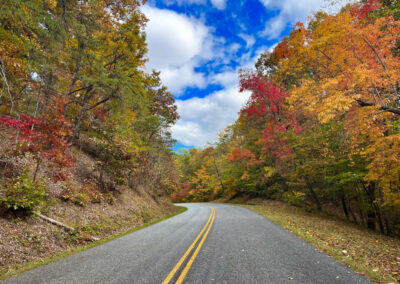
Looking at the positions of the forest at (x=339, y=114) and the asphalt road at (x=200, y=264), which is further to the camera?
the forest at (x=339, y=114)

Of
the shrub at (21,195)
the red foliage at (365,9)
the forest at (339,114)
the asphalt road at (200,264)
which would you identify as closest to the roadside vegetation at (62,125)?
the shrub at (21,195)

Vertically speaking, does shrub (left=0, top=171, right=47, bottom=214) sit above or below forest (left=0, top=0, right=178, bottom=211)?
below

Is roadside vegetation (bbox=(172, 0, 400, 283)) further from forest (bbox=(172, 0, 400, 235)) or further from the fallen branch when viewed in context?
the fallen branch

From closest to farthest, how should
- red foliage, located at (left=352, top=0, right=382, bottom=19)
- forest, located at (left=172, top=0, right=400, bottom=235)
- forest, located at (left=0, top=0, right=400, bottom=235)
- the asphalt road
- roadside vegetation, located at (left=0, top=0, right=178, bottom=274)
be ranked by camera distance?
1. the asphalt road
2. roadside vegetation, located at (left=0, top=0, right=178, bottom=274)
3. forest, located at (left=0, top=0, right=400, bottom=235)
4. forest, located at (left=172, top=0, right=400, bottom=235)
5. red foliage, located at (left=352, top=0, right=382, bottom=19)

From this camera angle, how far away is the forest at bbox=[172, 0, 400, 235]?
6984 mm

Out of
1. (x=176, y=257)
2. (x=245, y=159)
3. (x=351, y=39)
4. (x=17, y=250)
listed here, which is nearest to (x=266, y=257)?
(x=176, y=257)

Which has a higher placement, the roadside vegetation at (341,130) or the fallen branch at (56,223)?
the roadside vegetation at (341,130)

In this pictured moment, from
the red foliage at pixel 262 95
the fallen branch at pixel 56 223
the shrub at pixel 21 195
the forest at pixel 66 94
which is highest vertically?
the red foliage at pixel 262 95

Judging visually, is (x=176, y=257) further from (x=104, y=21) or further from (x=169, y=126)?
(x=169, y=126)

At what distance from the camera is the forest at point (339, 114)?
6.98 meters

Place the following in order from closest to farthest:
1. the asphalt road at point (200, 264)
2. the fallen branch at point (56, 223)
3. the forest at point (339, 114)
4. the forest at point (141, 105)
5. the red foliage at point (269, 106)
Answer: the asphalt road at point (200, 264), the forest at point (141, 105), the fallen branch at point (56, 223), the forest at point (339, 114), the red foliage at point (269, 106)

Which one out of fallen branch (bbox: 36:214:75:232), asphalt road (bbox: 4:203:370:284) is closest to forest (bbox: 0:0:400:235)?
fallen branch (bbox: 36:214:75:232)

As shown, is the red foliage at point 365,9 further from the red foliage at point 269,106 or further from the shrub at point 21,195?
the shrub at point 21,195

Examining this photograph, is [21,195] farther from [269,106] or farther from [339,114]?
[269,106]
